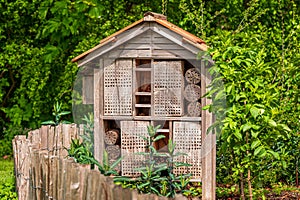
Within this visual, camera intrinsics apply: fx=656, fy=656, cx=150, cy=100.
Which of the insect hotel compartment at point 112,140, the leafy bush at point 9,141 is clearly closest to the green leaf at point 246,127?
the insect hotel compartment at point 112,140

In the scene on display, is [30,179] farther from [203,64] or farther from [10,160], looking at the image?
[10,160]

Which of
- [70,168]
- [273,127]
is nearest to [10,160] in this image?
[273,127]

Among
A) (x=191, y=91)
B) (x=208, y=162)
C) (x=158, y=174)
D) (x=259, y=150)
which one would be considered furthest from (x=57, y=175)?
(x=208, y=162)

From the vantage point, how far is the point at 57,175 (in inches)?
179

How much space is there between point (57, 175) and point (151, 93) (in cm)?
285

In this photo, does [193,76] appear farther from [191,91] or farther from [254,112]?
[254,112]

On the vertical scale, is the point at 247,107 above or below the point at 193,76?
below

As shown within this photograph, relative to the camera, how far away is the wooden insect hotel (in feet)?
23.6

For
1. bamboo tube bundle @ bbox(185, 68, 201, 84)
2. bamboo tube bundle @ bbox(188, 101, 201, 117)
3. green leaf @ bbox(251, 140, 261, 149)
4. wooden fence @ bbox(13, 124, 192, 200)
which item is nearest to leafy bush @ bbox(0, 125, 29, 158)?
wooden fence @ bbox(13, 124, 192, 200)

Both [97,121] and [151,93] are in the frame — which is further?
[97,121]

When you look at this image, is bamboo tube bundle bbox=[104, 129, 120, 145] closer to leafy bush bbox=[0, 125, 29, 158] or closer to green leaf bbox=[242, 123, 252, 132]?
green leaf bbox=[242, 123, 252, 132]

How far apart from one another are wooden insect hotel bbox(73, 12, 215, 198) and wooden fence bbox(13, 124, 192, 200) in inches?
20.2

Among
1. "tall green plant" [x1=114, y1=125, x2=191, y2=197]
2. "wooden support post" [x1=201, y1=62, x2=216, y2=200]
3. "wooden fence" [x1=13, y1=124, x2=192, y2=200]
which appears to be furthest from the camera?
"wooden support post" [x1=201, y1=62, x2=216, y2=200]

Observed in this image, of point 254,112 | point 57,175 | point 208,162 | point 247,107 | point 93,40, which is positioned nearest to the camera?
point 57,175
